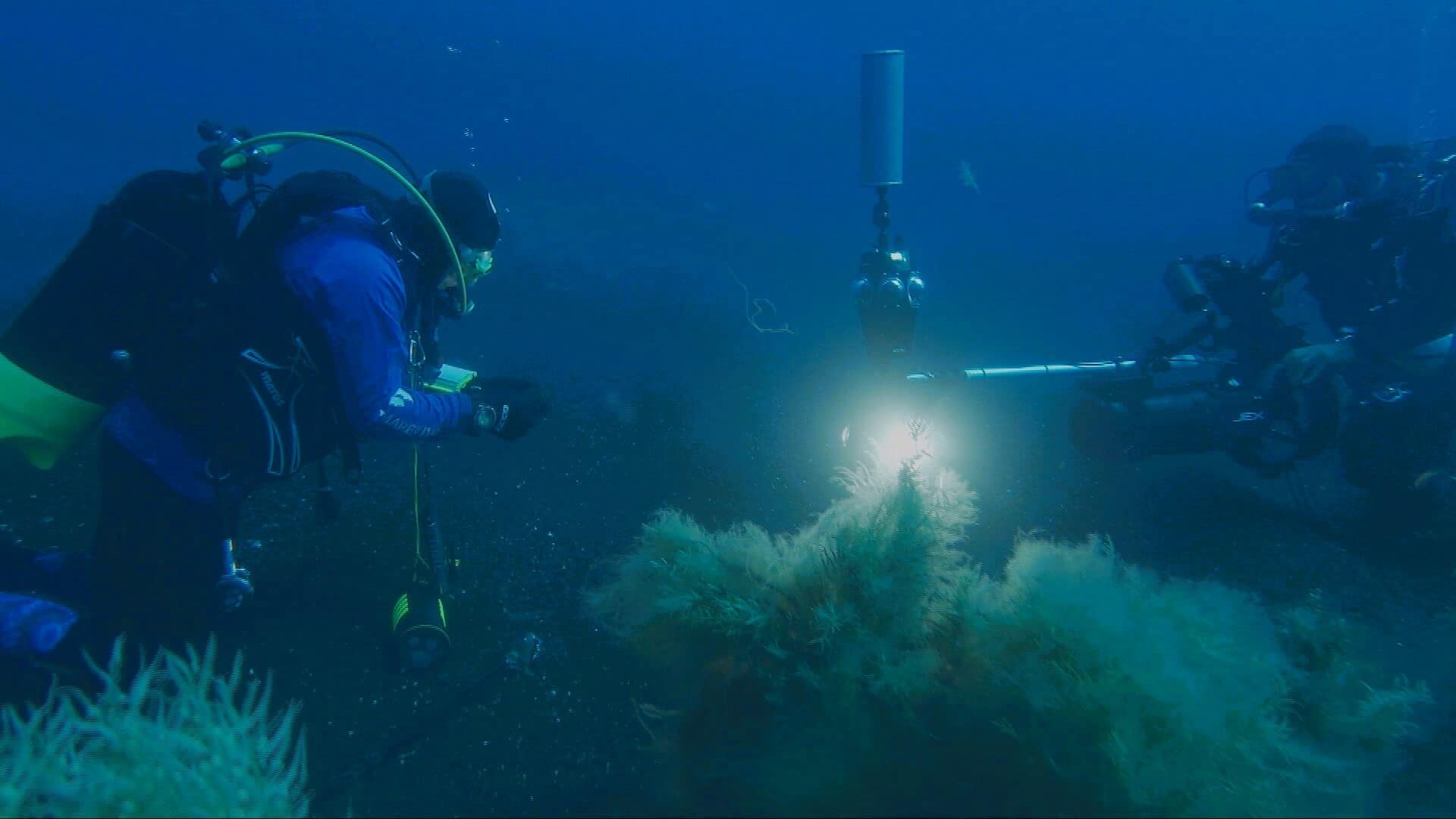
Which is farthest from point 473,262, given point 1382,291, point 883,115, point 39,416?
point 1382,291

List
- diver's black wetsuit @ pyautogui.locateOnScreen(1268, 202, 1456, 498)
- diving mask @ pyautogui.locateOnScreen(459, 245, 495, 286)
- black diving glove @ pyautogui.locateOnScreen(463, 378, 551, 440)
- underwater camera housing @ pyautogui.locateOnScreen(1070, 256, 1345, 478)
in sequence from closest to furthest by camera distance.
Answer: diving mask @ pyautogui.locateOnScreen(459, 245, 495, 286) → black diving glove @ pyautogui.locateOnScreen(463, 378, 551, 440) → diver's black wetsuit @ pyautogui.locateOnScreen(1268, 202, 1456, 498) → underwater camera housing @ pyautogui.locateOnScreen(1070, 256, 1345, 478)

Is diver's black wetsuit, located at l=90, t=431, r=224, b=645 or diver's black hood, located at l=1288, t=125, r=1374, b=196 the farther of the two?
diver's black hood, located at l=1288, t=125, r=1374, b=196

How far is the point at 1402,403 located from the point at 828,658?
5.91m

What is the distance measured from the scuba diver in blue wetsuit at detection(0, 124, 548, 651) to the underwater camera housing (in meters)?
5.52

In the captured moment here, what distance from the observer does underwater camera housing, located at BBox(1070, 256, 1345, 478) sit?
561 cm

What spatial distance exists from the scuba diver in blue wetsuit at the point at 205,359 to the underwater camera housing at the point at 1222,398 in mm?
5518

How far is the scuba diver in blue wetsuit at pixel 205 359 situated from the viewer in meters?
2.90

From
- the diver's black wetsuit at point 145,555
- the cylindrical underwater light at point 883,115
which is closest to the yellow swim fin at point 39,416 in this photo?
the diver's black wetsuit at point 145,555

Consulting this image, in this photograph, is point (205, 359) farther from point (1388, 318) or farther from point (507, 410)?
point (1388, 318)

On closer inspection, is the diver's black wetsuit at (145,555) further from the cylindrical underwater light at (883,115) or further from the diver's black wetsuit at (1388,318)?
the diver's black wetsuit at (1388,318)

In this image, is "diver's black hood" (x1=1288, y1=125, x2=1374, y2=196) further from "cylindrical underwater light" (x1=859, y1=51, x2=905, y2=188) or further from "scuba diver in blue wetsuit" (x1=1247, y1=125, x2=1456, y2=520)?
"cylindrical underwater light" (x1=859, y1=51, x2=905, y2=188)

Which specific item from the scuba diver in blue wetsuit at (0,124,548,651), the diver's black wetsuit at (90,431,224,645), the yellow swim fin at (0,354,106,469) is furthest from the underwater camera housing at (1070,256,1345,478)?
the yellow swim fin at (0,354,106,469)

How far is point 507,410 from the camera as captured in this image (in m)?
3.86

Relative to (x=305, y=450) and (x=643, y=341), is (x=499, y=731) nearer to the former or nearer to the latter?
(x=305, y=450)
